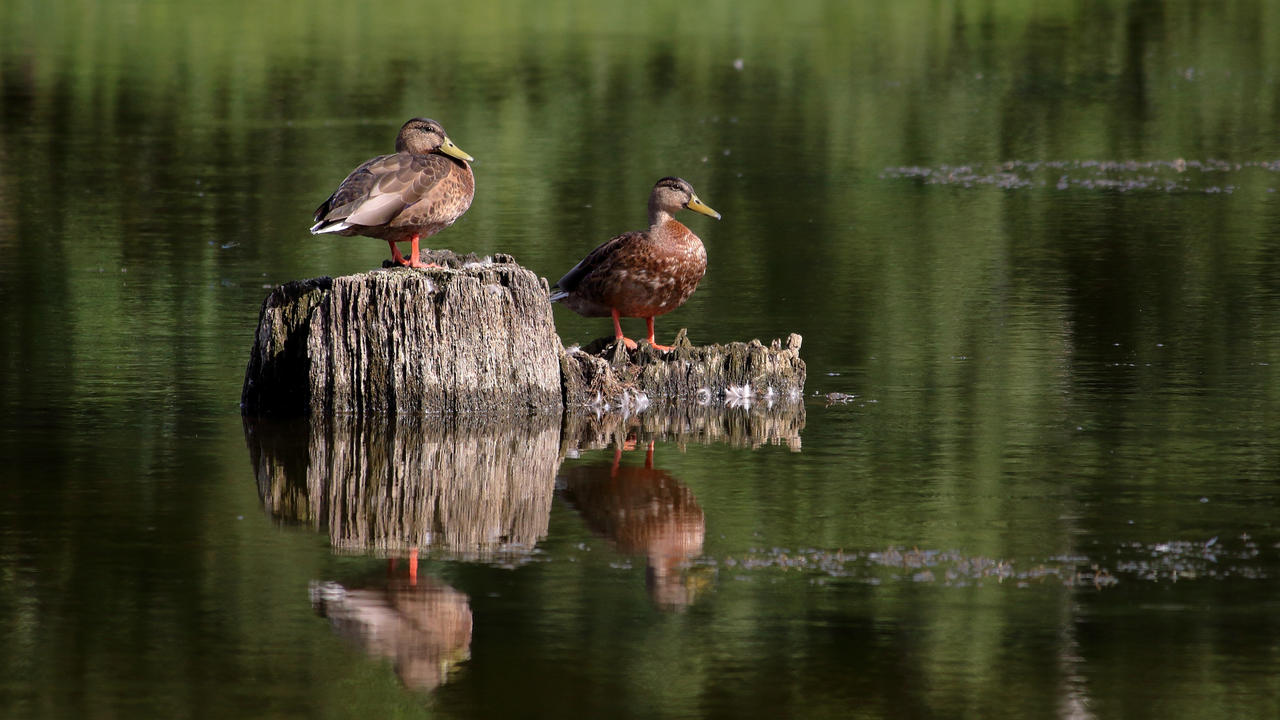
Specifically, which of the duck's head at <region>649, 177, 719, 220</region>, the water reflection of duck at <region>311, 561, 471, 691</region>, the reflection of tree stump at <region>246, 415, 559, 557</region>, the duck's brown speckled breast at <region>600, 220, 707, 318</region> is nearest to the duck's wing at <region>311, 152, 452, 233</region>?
the reflection of tree stump at <region>246, 415, 559, 557</region>

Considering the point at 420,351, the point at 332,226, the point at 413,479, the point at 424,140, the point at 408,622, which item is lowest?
the point at 408,622

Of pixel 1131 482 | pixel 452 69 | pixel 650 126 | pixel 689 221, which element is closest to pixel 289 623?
pixel 1131 482

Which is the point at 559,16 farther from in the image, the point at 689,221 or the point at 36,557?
the point at 36,557

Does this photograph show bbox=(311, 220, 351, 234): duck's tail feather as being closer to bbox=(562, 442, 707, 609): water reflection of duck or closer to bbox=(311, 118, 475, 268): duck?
bbox=(311, 118, 475, 268): duck

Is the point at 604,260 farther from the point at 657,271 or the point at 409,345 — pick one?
the point at 409,345

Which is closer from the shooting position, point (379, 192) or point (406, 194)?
point (379, 192)

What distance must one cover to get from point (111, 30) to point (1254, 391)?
33061 mm

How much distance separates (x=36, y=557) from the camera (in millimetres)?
8477

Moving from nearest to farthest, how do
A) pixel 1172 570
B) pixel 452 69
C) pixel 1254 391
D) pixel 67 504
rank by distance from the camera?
pixel 1172 570
pixel 67 504
pixel 1254 391
pixel 452 69

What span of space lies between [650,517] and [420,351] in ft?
8.81

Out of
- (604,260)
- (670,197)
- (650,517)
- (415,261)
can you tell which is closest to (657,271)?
(604,260)

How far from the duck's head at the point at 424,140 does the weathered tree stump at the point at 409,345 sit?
998 millimetres

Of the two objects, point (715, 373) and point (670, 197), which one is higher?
point (670, 197)

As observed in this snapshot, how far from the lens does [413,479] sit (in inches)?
388
